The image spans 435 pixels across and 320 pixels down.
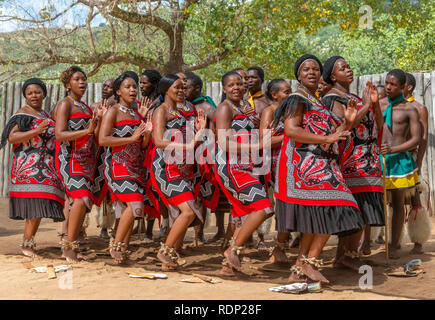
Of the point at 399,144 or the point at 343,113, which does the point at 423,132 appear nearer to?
the point at 399,144

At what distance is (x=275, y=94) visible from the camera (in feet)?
21.5

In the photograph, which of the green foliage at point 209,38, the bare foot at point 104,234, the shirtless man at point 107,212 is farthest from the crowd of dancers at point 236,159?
the green foliage at point 209,38

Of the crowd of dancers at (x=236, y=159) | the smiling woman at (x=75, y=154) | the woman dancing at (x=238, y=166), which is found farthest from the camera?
the smiling woman at (x=75, y=154)

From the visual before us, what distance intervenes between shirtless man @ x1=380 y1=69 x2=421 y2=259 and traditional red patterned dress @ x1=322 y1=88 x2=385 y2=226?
112 centimetres

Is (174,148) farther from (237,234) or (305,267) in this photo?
(305,267)

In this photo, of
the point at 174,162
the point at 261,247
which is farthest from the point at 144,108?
the point at 261,247

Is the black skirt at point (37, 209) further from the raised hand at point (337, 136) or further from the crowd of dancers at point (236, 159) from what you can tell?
the raised hand at point (337, 136)

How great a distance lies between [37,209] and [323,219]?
3.31m

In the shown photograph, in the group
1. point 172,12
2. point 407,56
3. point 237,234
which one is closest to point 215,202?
point 237,234

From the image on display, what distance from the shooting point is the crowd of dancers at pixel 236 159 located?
15.3 ft

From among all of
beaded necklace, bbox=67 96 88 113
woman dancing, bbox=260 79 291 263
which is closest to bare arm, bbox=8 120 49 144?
beaded necklace, bbox=67 96 88 113

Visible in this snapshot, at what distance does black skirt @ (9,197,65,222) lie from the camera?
6.08 m

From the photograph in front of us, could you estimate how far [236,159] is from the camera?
5234 millimetres

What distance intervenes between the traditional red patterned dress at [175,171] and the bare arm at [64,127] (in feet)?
2.83
